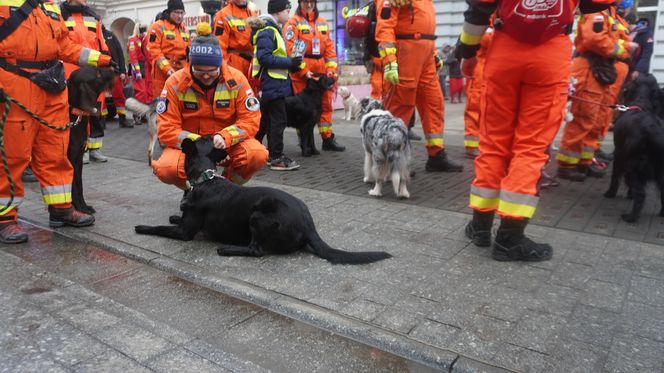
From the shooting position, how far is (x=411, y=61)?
5520mm

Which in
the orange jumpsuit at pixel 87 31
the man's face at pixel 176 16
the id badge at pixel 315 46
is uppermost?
the man's face at pixel 176 16

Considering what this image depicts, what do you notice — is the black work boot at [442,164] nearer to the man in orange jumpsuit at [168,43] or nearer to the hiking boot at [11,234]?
the man in orange jumpsuit at [168,43]

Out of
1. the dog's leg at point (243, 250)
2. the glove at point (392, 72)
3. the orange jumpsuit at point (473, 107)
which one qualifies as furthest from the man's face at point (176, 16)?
the dog's leg at point (243, 250)

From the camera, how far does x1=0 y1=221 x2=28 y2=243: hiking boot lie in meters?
3.99

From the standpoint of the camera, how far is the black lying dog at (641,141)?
414 centimetres

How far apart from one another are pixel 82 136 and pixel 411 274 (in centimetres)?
343

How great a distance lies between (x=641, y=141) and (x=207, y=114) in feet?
12.3

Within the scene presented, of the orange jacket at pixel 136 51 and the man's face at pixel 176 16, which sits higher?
the man's face at pixel 176 16

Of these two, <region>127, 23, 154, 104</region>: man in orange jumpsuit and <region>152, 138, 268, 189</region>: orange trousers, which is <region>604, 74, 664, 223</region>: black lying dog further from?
<region>127, 23, 154, 104</region>: man in orange jumpsuit

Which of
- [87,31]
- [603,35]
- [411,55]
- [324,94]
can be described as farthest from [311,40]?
[603,35]

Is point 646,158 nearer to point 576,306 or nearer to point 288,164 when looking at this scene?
point 576,306

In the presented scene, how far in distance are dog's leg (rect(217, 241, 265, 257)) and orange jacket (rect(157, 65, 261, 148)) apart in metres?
0.90

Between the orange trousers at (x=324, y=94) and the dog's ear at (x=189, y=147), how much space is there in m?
3.84

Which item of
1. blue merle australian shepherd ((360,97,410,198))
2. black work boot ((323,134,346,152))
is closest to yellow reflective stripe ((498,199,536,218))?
blue merle australian shepherd ((360,97,410,198))
